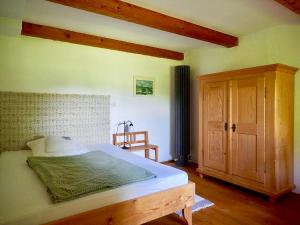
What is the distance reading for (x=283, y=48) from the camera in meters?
3.07

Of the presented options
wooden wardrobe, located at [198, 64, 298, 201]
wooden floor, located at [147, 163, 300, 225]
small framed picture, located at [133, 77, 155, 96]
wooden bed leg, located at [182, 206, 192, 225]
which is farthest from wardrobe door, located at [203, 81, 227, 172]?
wooden bed leg, located at [182, 206, 192, 225]

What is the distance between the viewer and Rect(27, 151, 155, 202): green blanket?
1.64 metres

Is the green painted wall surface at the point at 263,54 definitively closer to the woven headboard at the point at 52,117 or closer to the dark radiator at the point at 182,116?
the dark radiator at the point at 182,116

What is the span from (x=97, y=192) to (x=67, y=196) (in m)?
Result: 0.23

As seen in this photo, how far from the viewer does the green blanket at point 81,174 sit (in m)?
1.64

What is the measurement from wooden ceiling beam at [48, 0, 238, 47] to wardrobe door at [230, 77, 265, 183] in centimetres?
83

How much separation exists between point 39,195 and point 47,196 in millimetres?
62

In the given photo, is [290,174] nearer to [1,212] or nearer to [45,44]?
[1,212]

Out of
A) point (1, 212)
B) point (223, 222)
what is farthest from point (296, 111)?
point (1, 212)

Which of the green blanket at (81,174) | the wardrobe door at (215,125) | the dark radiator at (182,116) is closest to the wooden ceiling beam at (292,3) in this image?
the wardrobe door at (215,125)

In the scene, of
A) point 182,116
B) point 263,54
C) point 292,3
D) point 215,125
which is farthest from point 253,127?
point 182,116

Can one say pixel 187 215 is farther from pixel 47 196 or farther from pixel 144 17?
pixel 144 17

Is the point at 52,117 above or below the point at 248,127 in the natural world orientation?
above

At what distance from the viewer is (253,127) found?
2.88m
